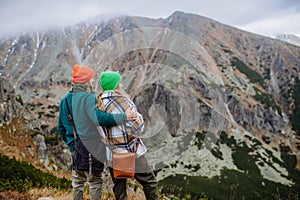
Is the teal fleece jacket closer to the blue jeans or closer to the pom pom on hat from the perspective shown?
the pom pom on hat

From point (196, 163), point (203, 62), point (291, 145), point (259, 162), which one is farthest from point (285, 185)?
point (203, 62)

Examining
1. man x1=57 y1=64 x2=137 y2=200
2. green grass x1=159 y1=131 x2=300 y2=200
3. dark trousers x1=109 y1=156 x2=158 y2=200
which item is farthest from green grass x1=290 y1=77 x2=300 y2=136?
man x1=57 y1=64 x2=137 y2=200

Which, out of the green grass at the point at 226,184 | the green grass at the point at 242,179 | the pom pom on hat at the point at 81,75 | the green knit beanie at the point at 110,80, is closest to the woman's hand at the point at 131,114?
the green knit beanie at the point at 110,80

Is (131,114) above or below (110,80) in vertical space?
below

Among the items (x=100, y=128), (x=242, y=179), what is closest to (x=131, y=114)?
(x=100, y=128)

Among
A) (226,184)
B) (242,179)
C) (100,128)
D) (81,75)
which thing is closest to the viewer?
(100,128)

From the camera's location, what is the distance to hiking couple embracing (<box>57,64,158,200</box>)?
4133 mm

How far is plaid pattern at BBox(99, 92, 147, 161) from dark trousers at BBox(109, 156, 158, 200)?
0.20 m

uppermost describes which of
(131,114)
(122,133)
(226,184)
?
(131,114)

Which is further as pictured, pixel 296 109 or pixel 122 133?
pixel 296 109

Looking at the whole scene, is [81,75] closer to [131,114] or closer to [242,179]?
[131,114]

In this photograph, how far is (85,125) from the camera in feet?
14.2

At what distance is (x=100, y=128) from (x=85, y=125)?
0.25 m

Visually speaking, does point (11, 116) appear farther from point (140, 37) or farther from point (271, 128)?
point (271, 128)
